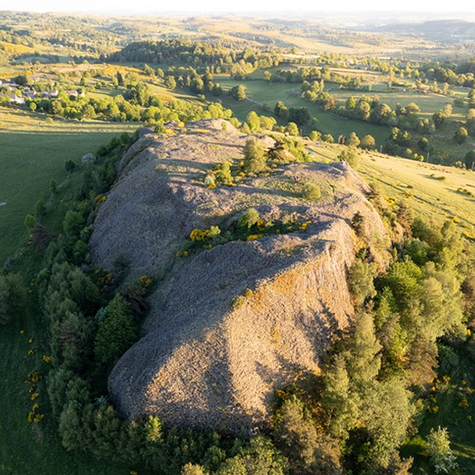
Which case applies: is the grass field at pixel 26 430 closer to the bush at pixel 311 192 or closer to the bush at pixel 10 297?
the bush at pixel 10 297

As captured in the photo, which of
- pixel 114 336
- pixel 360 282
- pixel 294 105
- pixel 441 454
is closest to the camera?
pixel 441 454

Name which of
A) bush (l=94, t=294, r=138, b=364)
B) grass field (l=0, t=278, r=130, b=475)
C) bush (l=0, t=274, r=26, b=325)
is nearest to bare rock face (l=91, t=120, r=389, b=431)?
bush (l=94, t=294, r=138, b=364)

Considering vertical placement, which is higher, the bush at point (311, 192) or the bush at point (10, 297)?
the bush at point (311, 192)

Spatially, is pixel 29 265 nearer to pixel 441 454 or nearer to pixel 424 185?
pixel 441 454

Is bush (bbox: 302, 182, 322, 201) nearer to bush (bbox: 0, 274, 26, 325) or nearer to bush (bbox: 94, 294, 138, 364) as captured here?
bush (bbox: 94, 294, 138, 364)

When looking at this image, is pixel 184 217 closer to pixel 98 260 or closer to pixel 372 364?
pixel 98 260

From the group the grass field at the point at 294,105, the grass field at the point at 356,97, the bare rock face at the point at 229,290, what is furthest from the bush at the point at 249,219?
the grass field at the point at 294,105

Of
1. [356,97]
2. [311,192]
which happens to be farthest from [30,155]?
[356,97]

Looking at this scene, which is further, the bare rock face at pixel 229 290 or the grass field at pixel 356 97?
the grass field at pixel 356 97
